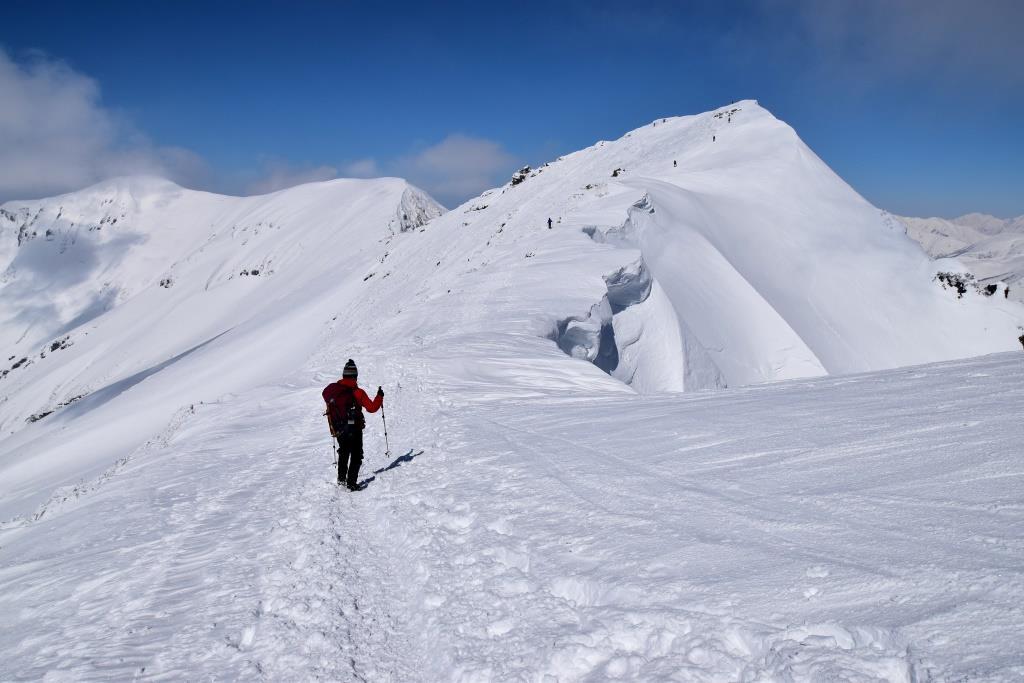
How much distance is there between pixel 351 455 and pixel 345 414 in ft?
2.21

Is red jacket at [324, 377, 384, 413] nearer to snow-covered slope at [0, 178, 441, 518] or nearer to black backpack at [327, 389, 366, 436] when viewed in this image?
black backpack at [327, 389, 366, 436]

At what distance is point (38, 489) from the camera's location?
2338 centimetres

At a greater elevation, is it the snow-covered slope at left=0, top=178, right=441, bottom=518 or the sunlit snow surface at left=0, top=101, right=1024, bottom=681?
the snow-covered slope at left=0, top=178, right=441, bottom=518

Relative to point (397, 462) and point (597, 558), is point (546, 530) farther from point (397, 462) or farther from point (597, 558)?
point (397, 462)

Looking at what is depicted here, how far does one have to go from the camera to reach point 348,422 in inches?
380

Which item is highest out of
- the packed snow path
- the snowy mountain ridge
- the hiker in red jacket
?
the snowy mountain ridge

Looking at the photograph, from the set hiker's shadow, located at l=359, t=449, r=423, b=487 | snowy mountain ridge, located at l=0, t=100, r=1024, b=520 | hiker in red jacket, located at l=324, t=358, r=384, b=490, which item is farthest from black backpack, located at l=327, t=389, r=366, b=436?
snowy mountain ridge, located at l=0, t=100, r=1024, b=520

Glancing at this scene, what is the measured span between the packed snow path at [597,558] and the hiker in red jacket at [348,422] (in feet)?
1.37

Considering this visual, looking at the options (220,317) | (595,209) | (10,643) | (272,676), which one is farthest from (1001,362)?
(220,317)

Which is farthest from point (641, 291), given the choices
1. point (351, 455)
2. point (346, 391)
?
point (351, 455)

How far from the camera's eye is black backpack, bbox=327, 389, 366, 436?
958cm

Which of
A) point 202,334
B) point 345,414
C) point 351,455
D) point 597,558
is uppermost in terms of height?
point 202,334

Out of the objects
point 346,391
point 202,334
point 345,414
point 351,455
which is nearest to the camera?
point 351,455

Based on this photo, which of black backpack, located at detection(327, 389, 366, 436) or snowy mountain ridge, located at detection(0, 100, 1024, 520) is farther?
snowy mountain ridge, located at detection(0, 100, 1024, 520)
